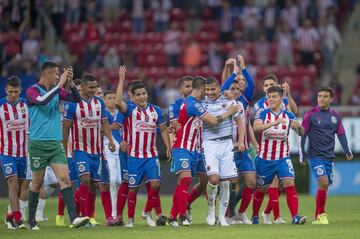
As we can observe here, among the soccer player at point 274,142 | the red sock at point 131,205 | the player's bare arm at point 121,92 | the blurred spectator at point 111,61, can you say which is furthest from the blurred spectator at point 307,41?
the red sock at point 131,205

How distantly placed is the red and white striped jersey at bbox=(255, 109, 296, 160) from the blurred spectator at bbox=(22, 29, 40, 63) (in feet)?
46.6

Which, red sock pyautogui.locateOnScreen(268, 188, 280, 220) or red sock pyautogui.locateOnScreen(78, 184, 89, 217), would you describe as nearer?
red sock pyautogui.locateOnScreen(78, 184, 89, 217)

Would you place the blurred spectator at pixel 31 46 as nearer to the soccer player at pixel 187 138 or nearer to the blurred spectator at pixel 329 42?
the blurred spectator at pixel 329 42

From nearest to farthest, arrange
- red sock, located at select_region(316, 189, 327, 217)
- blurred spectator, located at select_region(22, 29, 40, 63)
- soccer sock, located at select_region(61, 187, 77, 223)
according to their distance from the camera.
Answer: soccer sock, located at select_region(61, 187, 77, 223) < red sock, located at select_region(316, 189, 327, 217) < blurred spectator, located at select_region(22, 29, 40, 63)

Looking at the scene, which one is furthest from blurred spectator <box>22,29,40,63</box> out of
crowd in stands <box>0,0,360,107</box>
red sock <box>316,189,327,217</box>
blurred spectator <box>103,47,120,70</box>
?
red sock <box>316,189,327,217</box>

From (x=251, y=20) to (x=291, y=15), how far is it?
3.96 ft

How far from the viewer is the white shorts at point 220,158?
16.7 m

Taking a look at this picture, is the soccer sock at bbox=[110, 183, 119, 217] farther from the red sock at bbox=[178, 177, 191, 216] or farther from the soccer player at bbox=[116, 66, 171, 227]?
the red sock at bbox=[178, 177, 191, 216]

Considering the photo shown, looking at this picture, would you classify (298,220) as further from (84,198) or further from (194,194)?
(84,198)

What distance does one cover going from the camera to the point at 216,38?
106ft

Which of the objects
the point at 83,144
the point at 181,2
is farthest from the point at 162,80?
the point at 83,144

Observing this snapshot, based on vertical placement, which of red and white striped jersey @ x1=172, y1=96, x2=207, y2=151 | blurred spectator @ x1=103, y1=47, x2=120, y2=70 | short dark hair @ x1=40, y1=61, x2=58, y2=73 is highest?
blurred spectator @ x1=103, y1=47, x2=120, y2=70

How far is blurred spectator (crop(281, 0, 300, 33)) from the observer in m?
32.0

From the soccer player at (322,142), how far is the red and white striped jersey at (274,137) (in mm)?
294
